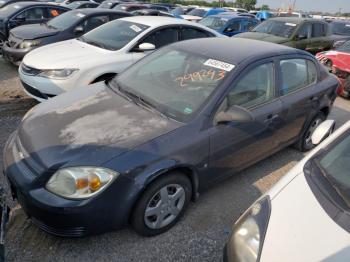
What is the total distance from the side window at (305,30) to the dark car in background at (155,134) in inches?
224

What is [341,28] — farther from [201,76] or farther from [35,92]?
[35,92]

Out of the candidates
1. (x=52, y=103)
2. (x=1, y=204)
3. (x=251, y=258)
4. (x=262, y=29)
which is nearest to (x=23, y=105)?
(x=52, y=103)

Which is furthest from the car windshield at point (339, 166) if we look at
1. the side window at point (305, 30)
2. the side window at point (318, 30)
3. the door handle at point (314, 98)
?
the side window at point (318, 30)

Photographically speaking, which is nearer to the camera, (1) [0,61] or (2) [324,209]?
(2) [324,209]

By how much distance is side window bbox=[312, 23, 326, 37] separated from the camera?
9.43 metres

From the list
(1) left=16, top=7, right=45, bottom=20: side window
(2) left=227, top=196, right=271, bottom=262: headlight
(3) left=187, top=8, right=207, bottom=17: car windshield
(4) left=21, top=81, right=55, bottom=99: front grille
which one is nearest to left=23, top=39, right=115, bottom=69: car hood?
(4) left=21, top=81, right=55, bottom=99: front grille

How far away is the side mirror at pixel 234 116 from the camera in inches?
106

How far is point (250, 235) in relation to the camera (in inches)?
73.5

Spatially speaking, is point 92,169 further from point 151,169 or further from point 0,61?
point 0,61

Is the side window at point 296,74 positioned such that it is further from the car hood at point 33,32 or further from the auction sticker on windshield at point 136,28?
the car hood at point 33,32

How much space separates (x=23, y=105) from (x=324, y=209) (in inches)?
192

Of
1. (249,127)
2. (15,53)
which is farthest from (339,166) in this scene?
(15,53)

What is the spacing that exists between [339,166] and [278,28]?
801cm

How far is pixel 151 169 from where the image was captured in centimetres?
241
